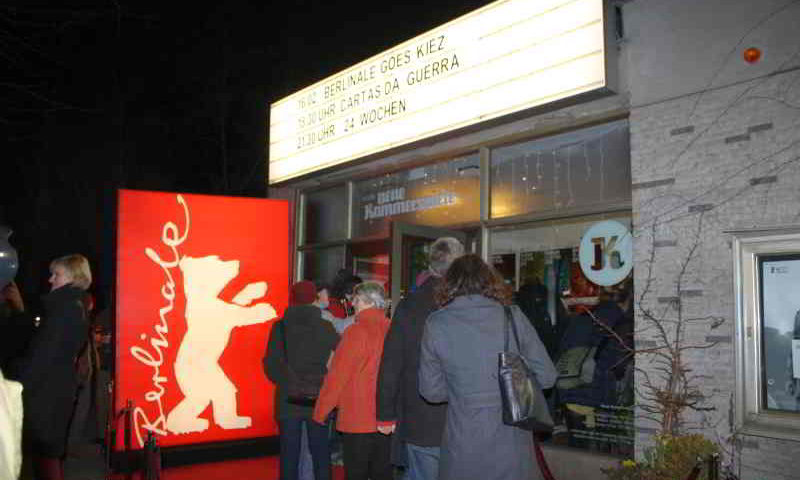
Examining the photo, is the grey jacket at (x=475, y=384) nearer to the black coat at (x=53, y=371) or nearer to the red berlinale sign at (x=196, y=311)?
the black coat at (x=53, y=371)

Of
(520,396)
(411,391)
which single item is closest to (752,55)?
(520,396)

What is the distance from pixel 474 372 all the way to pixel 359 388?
1.66m

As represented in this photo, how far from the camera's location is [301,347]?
583 centimetres

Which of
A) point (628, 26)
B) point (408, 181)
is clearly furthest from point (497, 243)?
point (628, 26)

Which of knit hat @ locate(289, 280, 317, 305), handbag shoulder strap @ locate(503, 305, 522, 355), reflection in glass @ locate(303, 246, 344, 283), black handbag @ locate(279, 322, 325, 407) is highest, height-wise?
reflection in glass @ locate(303, 246, 344, 283)

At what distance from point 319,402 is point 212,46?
1636 cm

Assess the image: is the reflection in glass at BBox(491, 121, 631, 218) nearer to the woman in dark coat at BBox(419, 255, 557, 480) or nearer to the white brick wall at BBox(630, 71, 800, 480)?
the white brick wall at BBox(630, 71, 800, 480)

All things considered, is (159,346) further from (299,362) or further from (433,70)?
(433,70)

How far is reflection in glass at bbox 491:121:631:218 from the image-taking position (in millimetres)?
6242

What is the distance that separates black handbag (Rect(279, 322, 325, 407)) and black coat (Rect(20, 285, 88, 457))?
1.64 m

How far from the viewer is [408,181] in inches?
336

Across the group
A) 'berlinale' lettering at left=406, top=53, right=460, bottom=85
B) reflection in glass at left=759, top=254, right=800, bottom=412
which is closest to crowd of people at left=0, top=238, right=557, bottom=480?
reflection in glass at left=759, top=254, right=800, bottom=412

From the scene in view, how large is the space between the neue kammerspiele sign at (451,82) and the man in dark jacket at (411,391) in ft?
8.53

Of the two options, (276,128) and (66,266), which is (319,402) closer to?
(66,266)
